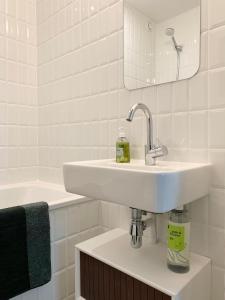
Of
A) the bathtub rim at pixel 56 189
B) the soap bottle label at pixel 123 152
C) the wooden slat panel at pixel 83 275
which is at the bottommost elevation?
the wooden slat panel at pixel 83 275

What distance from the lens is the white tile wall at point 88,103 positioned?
2.81 feet

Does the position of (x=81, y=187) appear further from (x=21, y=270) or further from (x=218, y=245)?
(x=218, y=245)

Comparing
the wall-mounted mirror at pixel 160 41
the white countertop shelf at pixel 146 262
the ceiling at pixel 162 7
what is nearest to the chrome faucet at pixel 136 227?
the white countertop shelf at pixel 146 262

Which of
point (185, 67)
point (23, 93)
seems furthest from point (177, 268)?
point (23, 93)

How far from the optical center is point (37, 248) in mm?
976

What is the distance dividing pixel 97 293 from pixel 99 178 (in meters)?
0.49

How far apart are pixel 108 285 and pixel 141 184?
1.56 ft

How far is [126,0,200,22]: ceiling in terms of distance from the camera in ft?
3.02

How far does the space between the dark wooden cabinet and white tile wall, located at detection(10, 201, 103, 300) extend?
0.47 ft

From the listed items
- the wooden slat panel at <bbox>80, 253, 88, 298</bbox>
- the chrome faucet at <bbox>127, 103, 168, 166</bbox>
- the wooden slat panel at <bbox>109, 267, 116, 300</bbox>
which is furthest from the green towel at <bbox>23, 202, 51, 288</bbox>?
the chrome faucet at <bbox>127, 103, 168, 166</bbox>

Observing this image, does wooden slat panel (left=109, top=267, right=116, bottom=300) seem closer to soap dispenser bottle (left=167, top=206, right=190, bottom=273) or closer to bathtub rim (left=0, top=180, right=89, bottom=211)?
soap dispenser bottle (left=167, top=206, right=190, bottom=273)

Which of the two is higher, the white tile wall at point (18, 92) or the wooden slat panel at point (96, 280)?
the white tile wall at point (18, 92)

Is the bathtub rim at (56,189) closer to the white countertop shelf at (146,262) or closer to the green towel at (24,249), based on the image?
the green towel at (24,249)

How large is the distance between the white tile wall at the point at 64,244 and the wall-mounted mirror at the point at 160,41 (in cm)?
64
